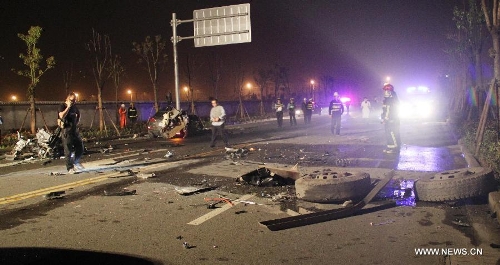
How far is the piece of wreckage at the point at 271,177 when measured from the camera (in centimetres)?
816

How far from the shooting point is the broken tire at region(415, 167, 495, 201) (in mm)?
6316

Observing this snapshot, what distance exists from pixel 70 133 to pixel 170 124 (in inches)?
423

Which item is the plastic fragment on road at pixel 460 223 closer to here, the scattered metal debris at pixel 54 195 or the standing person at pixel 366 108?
the scattered metal debris at pixel 54 195

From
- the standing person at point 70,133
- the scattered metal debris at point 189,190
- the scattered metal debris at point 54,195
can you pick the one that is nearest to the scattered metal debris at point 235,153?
the standing person at point 70,133

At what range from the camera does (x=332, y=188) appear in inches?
260

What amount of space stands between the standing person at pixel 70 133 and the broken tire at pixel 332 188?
6.23m

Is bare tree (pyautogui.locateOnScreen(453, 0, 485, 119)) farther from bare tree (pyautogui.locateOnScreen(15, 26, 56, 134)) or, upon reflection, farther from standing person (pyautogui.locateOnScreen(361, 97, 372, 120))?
bare tree (pyautogui.locateOnScreen(15, 26, 56, 134))

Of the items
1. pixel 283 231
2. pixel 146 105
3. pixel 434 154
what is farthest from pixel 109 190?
pixel 146 105

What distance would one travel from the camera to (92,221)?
593cm

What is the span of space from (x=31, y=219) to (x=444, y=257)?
5579 mm

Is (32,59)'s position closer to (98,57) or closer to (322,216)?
(98,57)

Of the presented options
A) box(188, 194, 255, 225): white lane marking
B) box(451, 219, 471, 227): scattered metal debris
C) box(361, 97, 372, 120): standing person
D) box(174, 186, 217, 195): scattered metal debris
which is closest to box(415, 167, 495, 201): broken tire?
box(451, 219, 471, 227): scattered metal debris

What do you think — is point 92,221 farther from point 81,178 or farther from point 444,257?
point 444,257

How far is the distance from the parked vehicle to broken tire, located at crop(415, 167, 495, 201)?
15.6m
